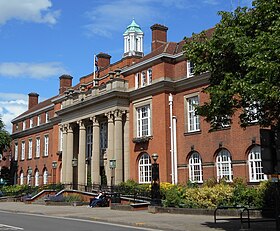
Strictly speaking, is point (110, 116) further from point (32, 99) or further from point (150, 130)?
point (32, 99)

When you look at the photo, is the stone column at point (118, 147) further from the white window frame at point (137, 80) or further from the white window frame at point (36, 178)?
the white window frame at point (36, 178)

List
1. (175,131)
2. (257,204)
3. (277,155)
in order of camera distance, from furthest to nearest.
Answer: (175,131) → (257,204) → (277,155)

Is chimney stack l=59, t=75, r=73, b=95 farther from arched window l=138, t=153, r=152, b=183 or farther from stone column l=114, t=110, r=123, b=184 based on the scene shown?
arched window l=138, t=153, r=152, b=183

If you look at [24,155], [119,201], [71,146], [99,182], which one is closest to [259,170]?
[119,201]

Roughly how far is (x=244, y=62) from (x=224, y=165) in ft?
59.5

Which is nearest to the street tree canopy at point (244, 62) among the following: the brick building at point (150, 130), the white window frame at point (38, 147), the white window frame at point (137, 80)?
the brick building at point (150, 130)

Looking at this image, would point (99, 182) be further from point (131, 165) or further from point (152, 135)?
point (152, 135)

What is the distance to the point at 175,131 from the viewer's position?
1373 inches

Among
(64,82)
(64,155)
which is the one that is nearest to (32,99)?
(64,82)

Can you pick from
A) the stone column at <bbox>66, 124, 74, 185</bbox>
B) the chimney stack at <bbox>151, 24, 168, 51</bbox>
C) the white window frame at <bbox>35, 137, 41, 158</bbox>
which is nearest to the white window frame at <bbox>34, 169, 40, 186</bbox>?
the white window frame at <bbox>35, 137, 41, 158</bbox>

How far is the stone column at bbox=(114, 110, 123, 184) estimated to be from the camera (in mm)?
36969

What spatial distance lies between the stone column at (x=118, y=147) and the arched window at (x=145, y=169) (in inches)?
65.4

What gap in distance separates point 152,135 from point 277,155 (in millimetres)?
23238

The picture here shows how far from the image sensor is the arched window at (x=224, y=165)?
30.6 meters
